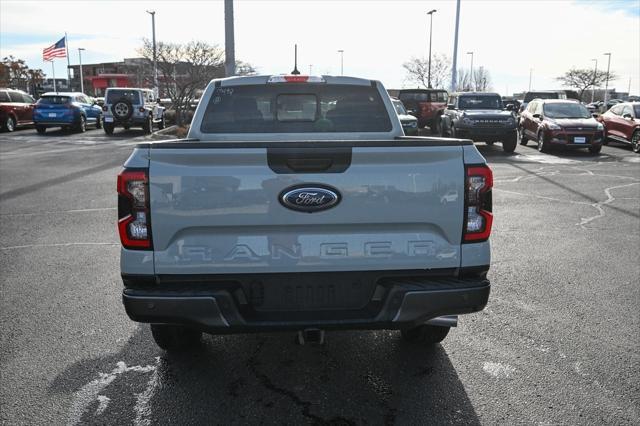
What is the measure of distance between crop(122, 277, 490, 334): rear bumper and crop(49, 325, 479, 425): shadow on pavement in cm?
55

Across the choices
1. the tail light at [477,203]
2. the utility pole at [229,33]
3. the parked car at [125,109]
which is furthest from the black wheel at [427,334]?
the parked car at [125,109]

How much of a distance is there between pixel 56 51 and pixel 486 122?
3179 centimetres

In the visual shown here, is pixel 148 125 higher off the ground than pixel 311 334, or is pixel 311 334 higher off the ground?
pixel 148 125

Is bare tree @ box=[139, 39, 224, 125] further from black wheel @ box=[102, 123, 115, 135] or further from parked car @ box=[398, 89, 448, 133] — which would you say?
parked car @ box=[398, 89, 448, 133]

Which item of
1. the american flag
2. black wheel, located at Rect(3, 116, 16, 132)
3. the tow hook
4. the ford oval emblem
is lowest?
the tow hook

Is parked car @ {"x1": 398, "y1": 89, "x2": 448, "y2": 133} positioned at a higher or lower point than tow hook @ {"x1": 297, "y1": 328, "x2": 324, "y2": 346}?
higher

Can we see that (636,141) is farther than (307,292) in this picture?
Yes

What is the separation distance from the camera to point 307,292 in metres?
2.83

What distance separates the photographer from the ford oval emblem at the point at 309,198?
2738mm

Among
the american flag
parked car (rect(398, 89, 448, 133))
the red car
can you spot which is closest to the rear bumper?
the red car

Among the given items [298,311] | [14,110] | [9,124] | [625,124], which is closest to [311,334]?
[298,311]

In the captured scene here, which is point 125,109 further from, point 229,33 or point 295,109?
point 295,109

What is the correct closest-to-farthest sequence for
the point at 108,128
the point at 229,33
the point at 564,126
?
the point at 229,33, the point at 564,126, the point at 108,128

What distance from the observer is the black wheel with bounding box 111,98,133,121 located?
23.8 meters
